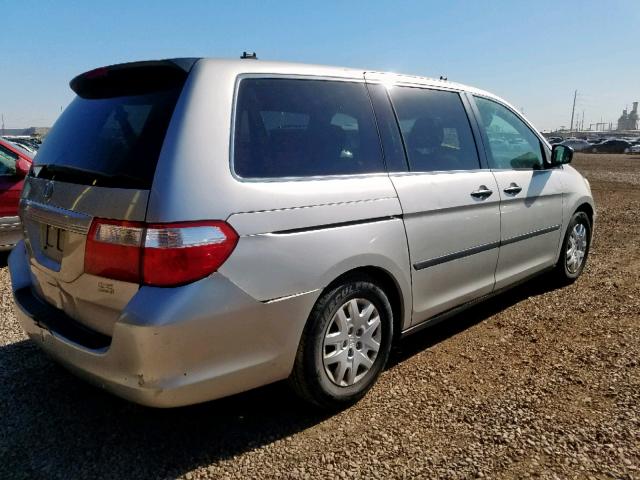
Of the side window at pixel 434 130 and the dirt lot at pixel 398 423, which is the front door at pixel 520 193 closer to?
the side window at pixel 434 130

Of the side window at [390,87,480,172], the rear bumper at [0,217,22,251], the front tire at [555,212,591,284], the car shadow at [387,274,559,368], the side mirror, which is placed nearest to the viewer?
the side window at [390,87,480,172]

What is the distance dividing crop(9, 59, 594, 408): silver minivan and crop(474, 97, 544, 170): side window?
605 mm

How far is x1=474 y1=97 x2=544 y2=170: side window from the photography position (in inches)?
153

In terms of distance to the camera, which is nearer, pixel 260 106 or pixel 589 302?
pixel 260 106

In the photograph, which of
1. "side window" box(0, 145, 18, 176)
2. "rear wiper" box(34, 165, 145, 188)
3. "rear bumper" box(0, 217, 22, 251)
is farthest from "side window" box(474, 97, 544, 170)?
"side window" box(0, 145, 18, 176)

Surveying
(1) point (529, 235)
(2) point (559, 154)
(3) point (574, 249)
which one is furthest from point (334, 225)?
(3) point (574, 249)

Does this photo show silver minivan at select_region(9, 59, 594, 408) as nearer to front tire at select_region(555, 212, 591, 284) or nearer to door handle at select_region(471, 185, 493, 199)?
door handle at select_region(471, 185, 493, 199)

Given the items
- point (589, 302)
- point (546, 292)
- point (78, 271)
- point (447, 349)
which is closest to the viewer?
point (78, 271)

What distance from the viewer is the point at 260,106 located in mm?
2477

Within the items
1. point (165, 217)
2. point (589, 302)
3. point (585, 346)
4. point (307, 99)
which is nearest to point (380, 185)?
point (307, 99)

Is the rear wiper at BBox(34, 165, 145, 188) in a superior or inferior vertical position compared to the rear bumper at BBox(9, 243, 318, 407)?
superior

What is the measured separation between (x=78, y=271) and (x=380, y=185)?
1595 millimetres

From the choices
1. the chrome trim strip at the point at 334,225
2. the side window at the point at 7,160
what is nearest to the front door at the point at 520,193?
the chrome trim strip at the point at 334,225

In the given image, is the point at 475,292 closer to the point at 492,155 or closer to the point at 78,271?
the point at 492,155
